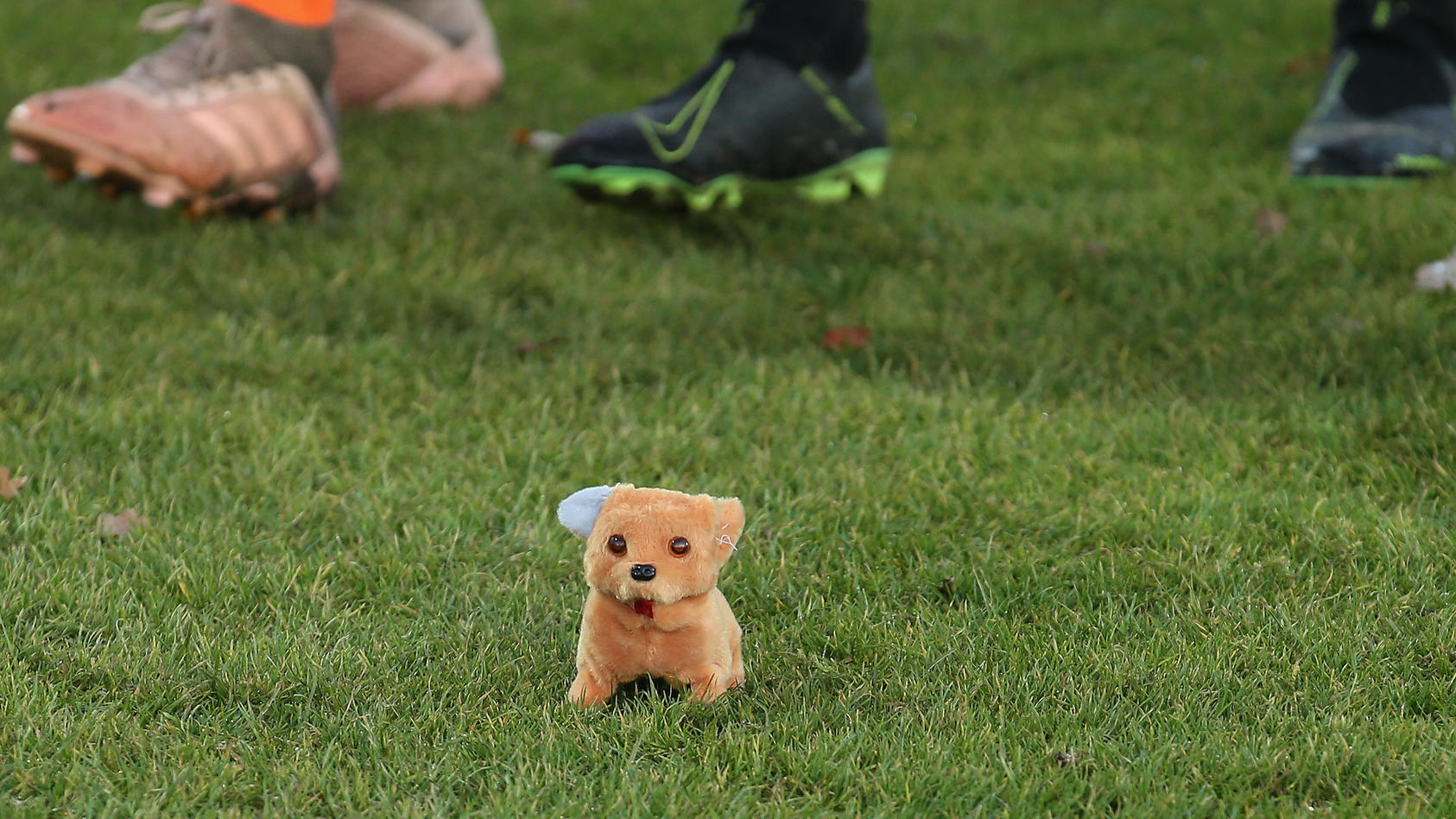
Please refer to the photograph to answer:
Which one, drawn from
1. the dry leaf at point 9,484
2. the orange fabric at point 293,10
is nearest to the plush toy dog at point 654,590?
the dry leaf at point 9,484

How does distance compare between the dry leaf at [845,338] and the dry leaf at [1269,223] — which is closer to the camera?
the dry leaf at [845,338]

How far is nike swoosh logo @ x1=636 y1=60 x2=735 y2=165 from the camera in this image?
3.86 m

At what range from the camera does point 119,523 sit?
100 inches

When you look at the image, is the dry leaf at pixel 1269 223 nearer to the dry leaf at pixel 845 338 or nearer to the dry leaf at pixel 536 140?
the dry leaf at pixel 845 338

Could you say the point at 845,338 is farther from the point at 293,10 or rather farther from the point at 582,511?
the point at 293,10

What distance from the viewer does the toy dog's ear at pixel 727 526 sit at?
6.56 ft

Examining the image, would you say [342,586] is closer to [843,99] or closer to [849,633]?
[849,633]

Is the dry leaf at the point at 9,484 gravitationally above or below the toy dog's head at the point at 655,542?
below

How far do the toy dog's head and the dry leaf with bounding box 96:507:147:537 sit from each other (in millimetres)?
969

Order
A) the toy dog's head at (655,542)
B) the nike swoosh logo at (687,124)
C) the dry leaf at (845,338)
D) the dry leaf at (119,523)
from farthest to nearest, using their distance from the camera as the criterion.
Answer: the nike swoosh logo at (687,124) → the dry leaf at (845,338) → the dry leaf at (119,523) → the toy dog's head at (655,542)

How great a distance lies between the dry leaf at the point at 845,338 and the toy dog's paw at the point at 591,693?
5.13 feet

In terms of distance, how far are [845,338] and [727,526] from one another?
1547mm

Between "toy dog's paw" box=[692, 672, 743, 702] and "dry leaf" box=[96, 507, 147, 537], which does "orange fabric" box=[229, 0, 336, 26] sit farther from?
"toy dog's paw" box=[692, 672, 743, 702]

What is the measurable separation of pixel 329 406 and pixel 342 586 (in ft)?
2.45
